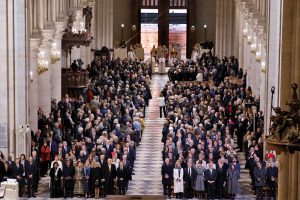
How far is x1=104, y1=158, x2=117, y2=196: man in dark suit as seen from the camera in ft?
119

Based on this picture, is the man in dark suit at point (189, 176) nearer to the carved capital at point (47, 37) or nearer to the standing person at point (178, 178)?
the standing person at point (178, 178)

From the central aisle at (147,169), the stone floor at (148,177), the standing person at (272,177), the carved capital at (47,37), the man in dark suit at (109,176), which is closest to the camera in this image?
the standing person at (272,177)

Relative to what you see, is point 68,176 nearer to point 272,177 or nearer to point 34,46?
point 272,177

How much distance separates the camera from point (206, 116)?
46.7 metres

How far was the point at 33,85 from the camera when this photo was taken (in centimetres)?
4628

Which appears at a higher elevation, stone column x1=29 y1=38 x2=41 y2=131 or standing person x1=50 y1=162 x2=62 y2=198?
stone column x1=29 y1=38 x2=41 y2=131

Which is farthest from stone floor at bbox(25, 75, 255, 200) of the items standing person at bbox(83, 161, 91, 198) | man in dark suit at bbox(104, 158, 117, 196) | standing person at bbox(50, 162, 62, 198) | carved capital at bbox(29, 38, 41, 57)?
carved capital at bbox(29, 38, 41, 57)

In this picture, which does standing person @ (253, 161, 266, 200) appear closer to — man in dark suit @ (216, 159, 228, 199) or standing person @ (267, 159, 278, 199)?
standing person @ (267, 159, 278, 199)

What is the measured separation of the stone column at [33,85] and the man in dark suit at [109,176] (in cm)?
786

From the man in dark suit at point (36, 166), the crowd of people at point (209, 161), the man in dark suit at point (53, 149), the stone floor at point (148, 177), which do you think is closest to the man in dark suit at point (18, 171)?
the man in dark suit at point (36, 166)

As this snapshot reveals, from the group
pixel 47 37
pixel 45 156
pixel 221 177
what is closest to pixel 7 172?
pixel 45 156

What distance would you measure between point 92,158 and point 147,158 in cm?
845

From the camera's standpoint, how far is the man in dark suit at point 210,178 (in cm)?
3541

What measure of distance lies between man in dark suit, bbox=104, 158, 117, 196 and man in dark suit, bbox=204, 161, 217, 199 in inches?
128
